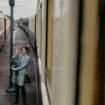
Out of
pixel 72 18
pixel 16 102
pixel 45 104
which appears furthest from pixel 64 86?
pixel 16 102

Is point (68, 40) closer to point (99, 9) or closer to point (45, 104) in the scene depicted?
point (99, 9)

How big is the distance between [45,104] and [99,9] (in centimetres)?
199

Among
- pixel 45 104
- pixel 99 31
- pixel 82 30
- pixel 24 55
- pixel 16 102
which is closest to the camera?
pixel 99 31

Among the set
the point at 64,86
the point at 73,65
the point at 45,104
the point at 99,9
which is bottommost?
the point at 45,104

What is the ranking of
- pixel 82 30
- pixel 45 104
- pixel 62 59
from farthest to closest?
pixel 45 104 → pixel 62 59 → pixel 82 30

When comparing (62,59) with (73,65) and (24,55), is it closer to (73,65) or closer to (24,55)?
(73,65)

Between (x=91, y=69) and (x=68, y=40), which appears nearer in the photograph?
(x=91, y=69)

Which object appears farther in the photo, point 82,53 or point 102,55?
point 82,53

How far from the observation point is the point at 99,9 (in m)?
1.31

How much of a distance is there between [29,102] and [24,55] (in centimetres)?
152

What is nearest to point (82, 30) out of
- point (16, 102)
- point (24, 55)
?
point (24, 55)

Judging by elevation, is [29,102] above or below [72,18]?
below

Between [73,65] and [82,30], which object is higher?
[82,30]

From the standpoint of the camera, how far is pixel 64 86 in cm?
151
